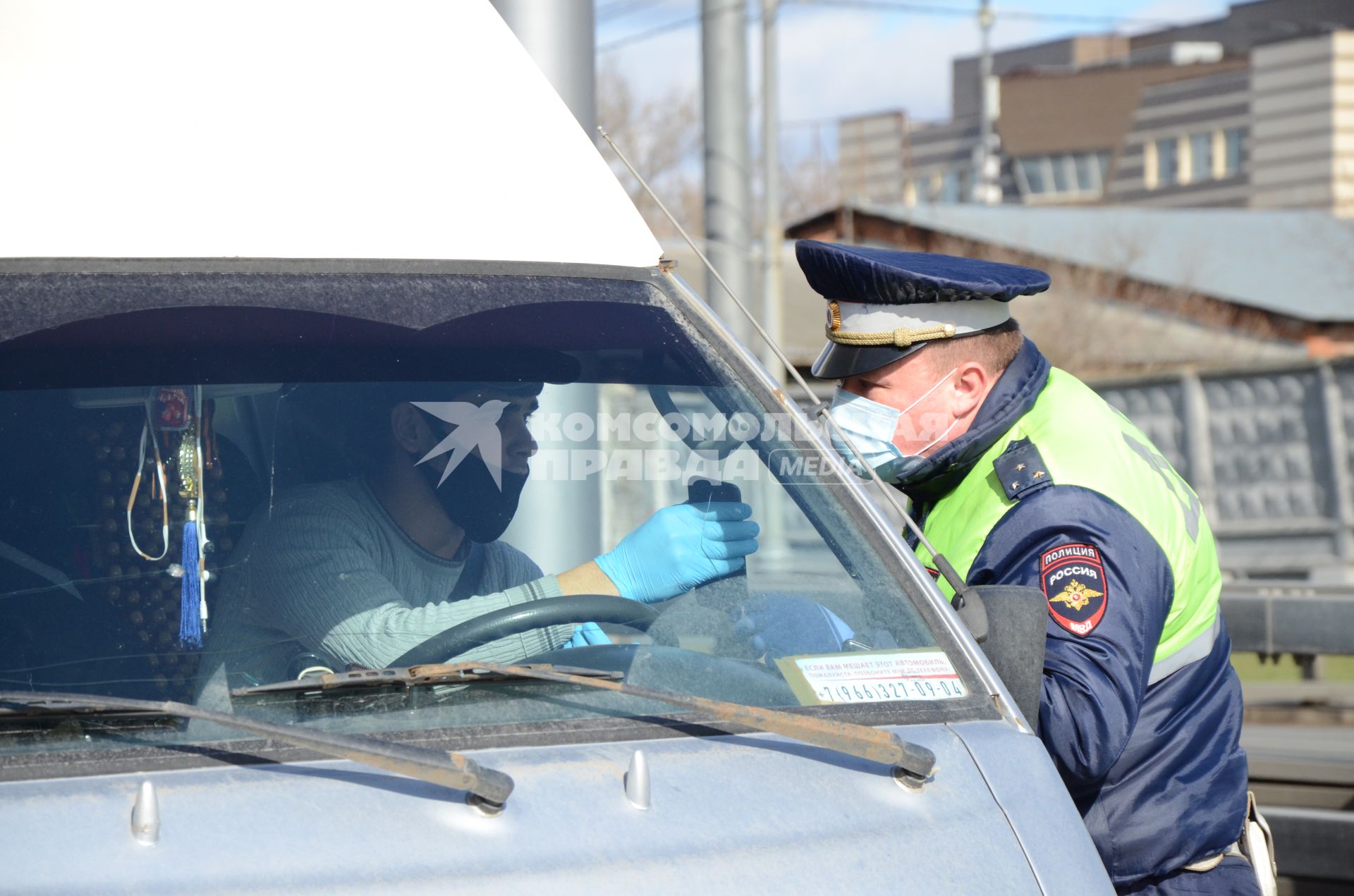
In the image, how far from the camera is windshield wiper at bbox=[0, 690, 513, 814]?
1.67m

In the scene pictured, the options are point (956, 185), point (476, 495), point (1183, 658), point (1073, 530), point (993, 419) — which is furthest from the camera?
point (956, 185)

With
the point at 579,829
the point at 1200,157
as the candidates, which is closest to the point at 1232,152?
the point at 1200,157

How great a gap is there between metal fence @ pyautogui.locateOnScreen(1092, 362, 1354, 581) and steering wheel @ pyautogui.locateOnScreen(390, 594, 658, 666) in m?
11.0

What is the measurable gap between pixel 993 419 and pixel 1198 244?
29549mm

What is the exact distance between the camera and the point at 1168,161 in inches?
2019

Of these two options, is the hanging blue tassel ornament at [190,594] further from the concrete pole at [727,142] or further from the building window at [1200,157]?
the building window at [1200,157]

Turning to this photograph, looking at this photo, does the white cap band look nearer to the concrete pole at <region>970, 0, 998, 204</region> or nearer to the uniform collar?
the uniform collar

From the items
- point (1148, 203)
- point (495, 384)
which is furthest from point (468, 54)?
point (1148, 203)

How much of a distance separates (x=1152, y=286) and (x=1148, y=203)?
85.7 feet

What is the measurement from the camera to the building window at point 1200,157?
48.9m

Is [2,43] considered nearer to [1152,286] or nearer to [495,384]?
[495,384]

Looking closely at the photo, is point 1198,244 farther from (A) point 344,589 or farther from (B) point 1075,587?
(A) point 344,589

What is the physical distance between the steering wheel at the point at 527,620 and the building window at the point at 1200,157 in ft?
165

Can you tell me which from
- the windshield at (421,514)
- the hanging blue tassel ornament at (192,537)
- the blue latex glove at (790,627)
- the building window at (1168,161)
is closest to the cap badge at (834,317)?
the windshield at (421,514)
